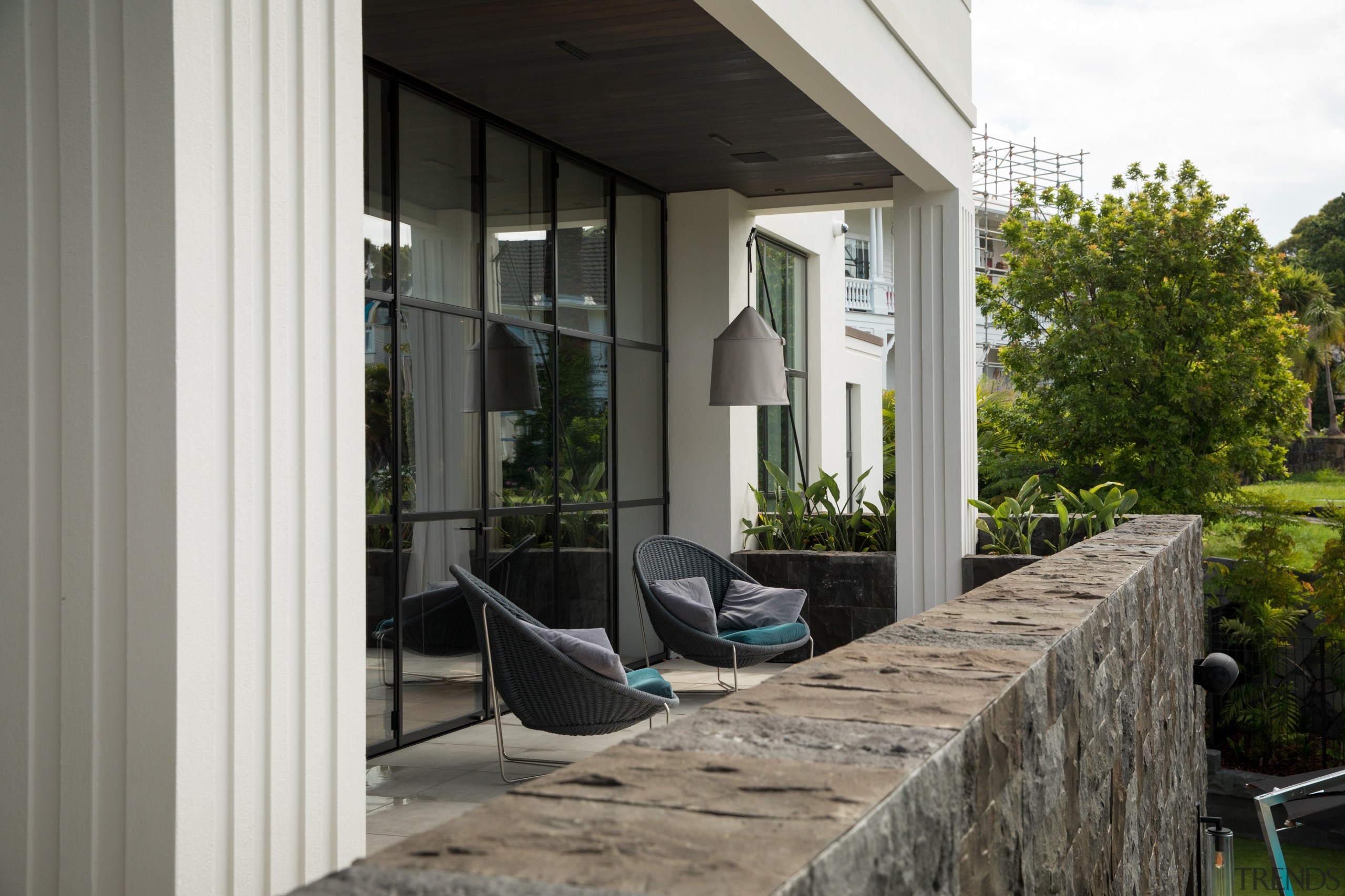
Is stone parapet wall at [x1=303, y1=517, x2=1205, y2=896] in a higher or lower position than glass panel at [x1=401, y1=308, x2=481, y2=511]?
lower

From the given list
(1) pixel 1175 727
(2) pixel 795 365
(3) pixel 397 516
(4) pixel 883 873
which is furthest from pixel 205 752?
(2) pixel 795 365

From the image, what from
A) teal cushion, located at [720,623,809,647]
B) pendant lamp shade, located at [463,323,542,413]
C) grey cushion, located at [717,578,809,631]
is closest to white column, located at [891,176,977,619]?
grey cushion, located at [717,578,809,631]

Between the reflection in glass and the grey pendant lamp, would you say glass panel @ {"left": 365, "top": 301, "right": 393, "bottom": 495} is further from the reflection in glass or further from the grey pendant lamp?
the grey pendant lamp

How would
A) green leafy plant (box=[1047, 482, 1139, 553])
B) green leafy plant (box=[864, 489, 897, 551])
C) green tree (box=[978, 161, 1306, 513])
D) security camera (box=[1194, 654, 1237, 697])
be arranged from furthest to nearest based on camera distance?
green tree (box=[978, 161, 1306, 513]) → green leafy plant (box=[864, 489, 897, 551]) → green leafy plant (box=[1047, 482, 1139, 553]) → security camera (box=[1194, 654, 1237, 697])

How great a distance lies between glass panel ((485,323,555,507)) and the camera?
240 inches

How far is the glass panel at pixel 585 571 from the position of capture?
682cm

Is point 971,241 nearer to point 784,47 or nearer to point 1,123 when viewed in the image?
point 784,47

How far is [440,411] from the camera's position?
5602 mm

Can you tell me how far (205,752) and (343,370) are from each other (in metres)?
0.74

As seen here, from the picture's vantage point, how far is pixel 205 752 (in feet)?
6.14

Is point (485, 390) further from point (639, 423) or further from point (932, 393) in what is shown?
point (932, 393)

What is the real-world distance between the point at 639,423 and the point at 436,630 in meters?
2.68

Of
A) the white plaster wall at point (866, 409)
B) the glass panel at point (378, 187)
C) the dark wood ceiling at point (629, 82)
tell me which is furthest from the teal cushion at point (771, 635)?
the white plaster wall at point (866, 409)

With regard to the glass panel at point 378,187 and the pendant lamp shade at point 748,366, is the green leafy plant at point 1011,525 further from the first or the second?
the glass panel at point 378,187
